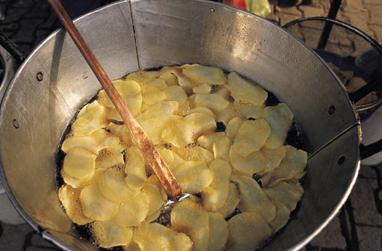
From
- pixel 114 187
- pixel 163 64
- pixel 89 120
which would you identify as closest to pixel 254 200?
pixel 114 187

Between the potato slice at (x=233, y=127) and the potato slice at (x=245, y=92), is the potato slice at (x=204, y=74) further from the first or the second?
the potato slice at (x=233, y=127)

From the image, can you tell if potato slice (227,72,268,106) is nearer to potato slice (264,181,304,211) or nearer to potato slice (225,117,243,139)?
potato slice (225,117,243,139)

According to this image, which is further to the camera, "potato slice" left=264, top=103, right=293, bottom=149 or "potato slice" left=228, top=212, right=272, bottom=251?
"potato slice" left=264, top=103, right=293, bottom=149

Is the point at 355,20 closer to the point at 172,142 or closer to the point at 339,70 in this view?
the point at 339,70

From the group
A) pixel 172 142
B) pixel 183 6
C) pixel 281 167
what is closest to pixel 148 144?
pixel 172 142

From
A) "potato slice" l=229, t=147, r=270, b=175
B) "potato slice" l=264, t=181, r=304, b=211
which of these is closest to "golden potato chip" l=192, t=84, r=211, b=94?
"potato slice" l=229, t=147, r=270, b=175

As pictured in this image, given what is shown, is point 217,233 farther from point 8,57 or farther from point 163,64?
point 8,57

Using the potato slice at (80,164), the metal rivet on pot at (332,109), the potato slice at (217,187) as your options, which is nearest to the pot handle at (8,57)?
the potato slice at (80,164)
